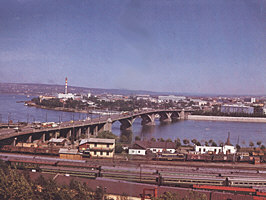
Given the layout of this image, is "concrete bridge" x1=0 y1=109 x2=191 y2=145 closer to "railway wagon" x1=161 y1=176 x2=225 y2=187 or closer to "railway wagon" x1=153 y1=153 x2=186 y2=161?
"railway wagon" x1=153 y1=153 x2=186 y2=161

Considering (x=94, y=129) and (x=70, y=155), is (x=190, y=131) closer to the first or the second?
(x=94, y=129)

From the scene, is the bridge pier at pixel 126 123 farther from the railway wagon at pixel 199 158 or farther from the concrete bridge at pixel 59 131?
the railway wagon at pixel 199 158

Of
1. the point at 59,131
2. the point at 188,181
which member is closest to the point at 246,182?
the point at 188,181

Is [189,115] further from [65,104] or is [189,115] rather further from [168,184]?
[168,184]

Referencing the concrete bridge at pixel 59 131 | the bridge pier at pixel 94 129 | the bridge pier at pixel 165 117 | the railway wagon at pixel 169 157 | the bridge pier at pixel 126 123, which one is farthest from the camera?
the bridge pier at pixel 165 117

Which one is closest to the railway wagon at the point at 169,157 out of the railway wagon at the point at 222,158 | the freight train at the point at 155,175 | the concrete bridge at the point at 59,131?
the railway wagon at the point at 222,158

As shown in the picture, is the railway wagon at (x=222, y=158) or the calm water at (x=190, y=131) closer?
the railway wagon at (x=222, y=158)

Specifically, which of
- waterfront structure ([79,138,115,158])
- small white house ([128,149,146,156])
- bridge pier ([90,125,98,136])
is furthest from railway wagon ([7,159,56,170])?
bridge pier ([90,125,98,136])

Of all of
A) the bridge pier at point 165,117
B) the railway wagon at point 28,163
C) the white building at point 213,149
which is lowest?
the bridge pier at point 165,117

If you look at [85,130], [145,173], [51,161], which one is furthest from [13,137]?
[145,173]
